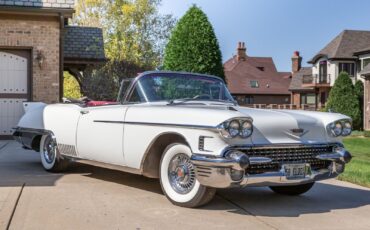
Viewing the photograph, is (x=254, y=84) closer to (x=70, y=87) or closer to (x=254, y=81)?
(x=254, y=81)

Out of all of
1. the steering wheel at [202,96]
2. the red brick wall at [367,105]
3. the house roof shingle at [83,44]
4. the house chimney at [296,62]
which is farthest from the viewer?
the house chimney at [296,62]

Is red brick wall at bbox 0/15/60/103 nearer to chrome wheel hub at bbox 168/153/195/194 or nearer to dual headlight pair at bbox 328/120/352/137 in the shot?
chrome wheel hub at bbox 168/153/195/194

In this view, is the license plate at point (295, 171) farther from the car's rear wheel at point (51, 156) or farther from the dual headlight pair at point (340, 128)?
the car's rear wheel at point (51, 156)

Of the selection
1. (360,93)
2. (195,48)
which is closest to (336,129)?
(195,48)

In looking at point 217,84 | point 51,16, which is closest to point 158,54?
point 51,16

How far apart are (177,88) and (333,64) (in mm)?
44757

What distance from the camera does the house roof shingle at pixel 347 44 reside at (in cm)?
4728

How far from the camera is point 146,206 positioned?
5.35 m

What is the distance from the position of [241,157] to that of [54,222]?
70.5 inches

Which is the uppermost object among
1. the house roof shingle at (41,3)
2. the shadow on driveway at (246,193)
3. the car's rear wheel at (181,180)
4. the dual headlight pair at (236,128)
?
the house roof shingle at (41,3)

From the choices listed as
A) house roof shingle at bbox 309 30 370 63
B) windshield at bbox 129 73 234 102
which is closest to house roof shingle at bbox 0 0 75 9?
windshield at bbox 129 73 234 102

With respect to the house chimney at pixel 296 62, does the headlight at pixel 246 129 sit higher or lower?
lower

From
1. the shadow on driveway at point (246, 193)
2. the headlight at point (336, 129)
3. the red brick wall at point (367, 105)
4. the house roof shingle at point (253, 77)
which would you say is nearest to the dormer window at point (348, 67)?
the red brick wall at point (367, 105)

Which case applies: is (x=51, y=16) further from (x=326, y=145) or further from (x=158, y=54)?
(x=158, y=54)
